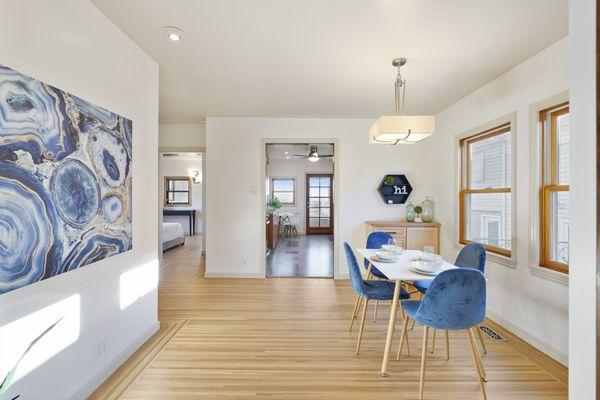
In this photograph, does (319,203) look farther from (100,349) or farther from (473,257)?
(100,349)

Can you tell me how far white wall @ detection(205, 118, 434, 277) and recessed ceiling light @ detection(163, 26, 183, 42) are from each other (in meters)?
2.13

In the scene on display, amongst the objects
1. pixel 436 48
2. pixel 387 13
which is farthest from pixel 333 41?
pixel 436 48

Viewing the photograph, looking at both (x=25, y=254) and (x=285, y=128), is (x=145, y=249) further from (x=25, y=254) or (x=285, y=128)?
(x=285, y=128)

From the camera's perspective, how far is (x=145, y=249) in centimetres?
238

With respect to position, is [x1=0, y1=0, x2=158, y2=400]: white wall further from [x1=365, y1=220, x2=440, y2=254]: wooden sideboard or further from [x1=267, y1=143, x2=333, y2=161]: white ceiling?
[x1=267, y1=143, x2=333, y2=161]: white ceiling

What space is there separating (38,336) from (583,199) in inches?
108

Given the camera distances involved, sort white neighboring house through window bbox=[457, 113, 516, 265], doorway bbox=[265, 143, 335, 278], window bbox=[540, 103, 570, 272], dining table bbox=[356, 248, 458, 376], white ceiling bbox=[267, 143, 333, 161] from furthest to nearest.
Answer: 1. doorway bbox=[265, 143, 335, 278]
2. white ceiling bbox=[267, 143, 333, 161]
3. white neighboring house through window bbox=[457, 113, 516, 265]
4. window bbox=[540, 103, 570, 272]
5. dining table bbox=[356, 248, 458, 376]

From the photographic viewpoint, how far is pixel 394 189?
14.2ft

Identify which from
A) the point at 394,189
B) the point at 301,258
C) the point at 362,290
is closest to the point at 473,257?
the point at 362,290

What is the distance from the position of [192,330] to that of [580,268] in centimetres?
293

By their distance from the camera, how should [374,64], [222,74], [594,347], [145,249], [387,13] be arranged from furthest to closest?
[222,74] → [374,64] → [145,249] → [387,13] → [594,347]

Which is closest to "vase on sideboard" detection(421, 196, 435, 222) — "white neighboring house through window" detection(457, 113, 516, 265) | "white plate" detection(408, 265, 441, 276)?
"white neighboring house through window" detection(457, 113, 516, 265)

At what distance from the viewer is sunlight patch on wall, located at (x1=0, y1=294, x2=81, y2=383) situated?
1.27m

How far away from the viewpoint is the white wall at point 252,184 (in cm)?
427
